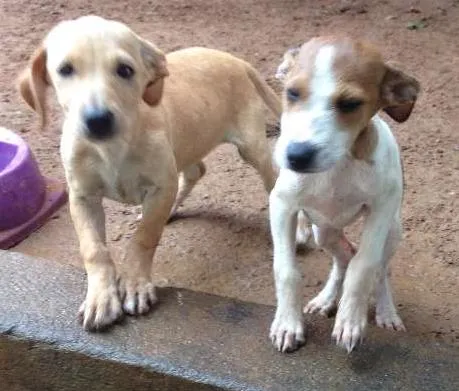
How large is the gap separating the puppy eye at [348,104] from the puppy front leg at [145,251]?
3.68ft

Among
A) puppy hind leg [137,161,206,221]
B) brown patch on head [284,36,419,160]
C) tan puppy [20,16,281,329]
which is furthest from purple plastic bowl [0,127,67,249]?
brown patch on head [284,36,419,160]

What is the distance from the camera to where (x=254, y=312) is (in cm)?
384

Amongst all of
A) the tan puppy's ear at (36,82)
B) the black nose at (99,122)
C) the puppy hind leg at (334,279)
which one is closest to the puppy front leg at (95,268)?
the tan puppy's ear at (36,82)

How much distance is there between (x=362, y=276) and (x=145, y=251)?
99cm

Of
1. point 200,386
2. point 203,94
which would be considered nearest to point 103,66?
point 203,94

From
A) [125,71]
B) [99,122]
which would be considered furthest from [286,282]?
[125,71]

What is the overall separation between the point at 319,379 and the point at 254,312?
1.65ft

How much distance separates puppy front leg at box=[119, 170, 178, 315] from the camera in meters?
3.86

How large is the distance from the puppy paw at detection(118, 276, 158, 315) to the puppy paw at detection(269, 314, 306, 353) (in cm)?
52

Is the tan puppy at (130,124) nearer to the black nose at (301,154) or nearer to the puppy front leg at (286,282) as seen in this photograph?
the puppy front leg at (286,282)

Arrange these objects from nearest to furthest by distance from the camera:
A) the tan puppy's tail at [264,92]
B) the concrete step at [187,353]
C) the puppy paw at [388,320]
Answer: the concrete step at [187,353], the puppy paw at [388,320], the tan puppy's tail at [264,92]

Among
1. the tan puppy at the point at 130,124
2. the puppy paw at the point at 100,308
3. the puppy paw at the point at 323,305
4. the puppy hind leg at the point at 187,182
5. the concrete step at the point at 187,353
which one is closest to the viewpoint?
the concrete step at the point at 187,353

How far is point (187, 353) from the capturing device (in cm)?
355

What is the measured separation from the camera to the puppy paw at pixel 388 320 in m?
4.28
